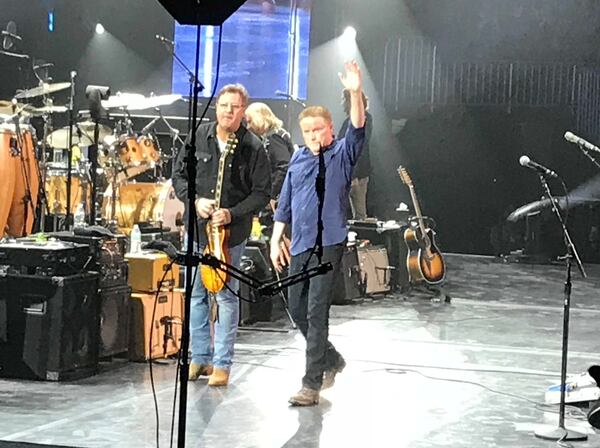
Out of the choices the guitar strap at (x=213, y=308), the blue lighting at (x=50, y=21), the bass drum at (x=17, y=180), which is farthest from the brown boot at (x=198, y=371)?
the blue lighting at (x=50, y=21)

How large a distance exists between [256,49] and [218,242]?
7.74 m

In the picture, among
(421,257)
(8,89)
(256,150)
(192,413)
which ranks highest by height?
(8,89)

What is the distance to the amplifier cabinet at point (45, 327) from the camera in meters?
5.54

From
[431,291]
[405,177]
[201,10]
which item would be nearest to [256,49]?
[405,177]

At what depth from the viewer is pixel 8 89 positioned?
12.6 m

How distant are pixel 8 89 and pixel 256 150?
26.4 ft

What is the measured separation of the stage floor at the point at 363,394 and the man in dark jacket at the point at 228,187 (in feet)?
0.98

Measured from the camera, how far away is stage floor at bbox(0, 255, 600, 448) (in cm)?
455

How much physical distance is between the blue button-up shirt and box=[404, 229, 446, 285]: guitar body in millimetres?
4224

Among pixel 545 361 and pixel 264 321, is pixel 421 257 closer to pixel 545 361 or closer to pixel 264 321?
pixel 264 321

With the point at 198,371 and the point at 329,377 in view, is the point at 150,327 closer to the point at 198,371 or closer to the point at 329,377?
the point at 198,371

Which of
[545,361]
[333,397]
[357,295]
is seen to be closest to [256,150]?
[333,397]

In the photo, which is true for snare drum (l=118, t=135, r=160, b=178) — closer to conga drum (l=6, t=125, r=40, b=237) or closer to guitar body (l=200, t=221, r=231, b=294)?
conga drum (l=6, t=125, r=40, b=237)

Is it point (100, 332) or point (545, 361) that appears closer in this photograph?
point (100, 332)
